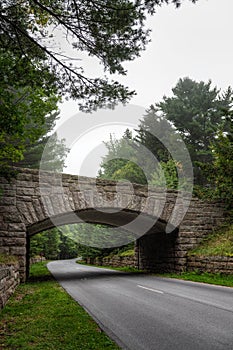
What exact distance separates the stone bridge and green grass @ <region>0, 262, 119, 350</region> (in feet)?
15.0

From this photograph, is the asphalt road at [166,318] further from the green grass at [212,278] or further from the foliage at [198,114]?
the foliage at [198,114]

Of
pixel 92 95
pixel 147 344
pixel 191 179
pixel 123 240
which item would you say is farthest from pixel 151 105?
pixel 147 344

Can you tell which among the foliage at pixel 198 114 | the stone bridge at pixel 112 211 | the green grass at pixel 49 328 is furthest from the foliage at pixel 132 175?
the green grass at pixel 49 328

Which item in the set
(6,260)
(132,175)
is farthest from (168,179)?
(6,260)

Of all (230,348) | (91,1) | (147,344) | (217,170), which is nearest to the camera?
(230,348)

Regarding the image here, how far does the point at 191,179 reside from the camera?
28016 millimetres

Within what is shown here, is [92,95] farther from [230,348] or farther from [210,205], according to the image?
[210,205]

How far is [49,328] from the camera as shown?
5.14 metres

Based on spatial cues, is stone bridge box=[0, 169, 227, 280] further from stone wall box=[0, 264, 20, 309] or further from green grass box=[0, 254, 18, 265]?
stone wall box=[0, 264, 20, 309]

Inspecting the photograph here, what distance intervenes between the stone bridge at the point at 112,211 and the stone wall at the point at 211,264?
52 cm

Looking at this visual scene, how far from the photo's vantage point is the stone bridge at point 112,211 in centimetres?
1180

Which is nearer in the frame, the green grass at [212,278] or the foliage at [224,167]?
the green grass at [212,278]

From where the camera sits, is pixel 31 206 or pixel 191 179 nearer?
pixel 31 206

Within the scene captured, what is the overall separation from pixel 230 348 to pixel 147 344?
3.40 feet
